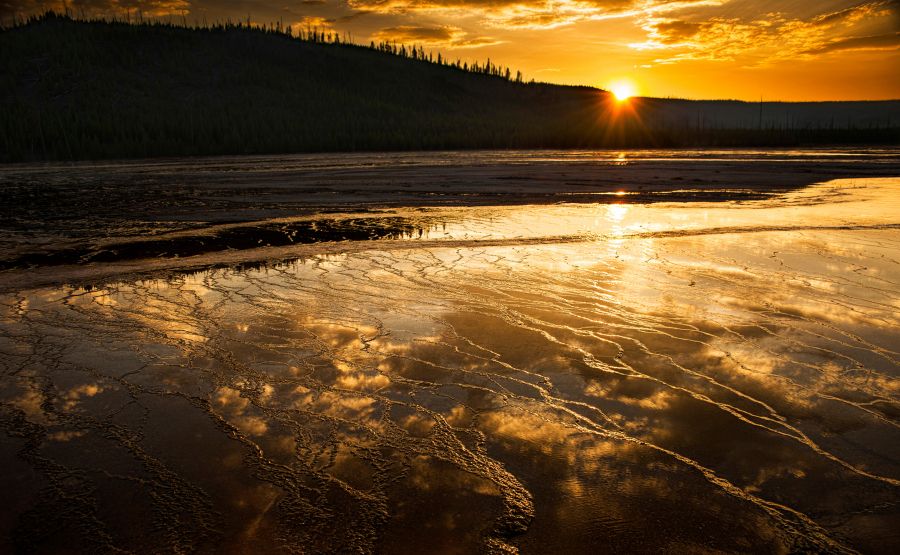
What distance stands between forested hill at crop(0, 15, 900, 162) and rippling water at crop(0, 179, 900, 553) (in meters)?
34.9

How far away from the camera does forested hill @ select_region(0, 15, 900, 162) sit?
39.0 meters

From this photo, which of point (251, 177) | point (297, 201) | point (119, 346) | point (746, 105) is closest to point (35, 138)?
point (251, 177)

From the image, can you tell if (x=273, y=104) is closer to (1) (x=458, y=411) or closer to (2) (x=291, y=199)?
(2) (x=291, y=199)

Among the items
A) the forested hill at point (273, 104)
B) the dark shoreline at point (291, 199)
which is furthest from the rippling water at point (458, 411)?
the forested hill at point (273, 104)

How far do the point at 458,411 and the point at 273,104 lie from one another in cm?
7110

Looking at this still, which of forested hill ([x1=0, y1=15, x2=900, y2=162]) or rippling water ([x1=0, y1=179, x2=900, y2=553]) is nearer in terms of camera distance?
rippling water ([x1=0, y1=179, x2=900, y2=553])

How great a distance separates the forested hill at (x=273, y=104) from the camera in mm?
38969

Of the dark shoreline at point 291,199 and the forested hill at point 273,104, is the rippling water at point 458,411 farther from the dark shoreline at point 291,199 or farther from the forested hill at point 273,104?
the forested hill at point 273,104

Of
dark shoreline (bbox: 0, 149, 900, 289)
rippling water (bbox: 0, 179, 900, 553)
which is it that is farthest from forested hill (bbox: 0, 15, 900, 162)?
rippling water (bbox: 0, 179, 900, 553)

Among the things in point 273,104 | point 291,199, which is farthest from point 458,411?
point 273,104

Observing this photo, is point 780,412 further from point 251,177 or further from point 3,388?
point 251,177

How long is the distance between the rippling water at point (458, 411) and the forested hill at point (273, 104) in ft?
114

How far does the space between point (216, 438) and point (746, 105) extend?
162 m

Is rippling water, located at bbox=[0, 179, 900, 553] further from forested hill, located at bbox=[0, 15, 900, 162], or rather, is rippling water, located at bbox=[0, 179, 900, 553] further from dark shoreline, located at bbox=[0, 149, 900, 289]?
forested hill, located at bbox=[0, 15, 900, 162]
